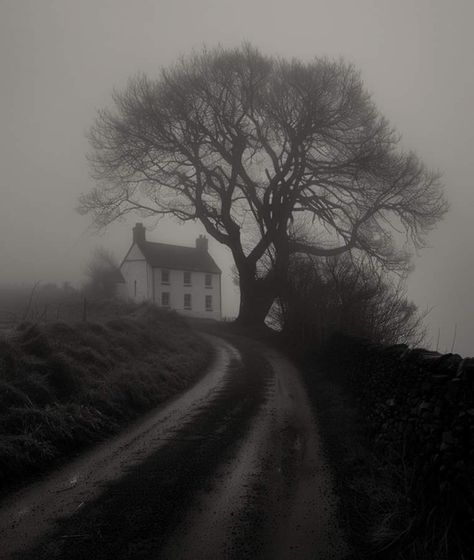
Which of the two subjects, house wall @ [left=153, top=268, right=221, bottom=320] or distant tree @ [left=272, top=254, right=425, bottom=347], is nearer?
distant tree @ [left=272, top=254, right=425, bottom=347]

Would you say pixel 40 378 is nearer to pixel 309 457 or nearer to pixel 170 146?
pixel 309 457

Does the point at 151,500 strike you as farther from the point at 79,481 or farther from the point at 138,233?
the point at 138,233

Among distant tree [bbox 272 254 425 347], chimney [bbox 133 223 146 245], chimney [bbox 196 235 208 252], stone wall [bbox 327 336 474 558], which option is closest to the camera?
stone wall [bbox 327 336 474 558]

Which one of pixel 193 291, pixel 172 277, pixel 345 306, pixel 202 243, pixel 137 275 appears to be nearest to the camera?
pixel 345 306

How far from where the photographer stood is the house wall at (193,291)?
4897cm

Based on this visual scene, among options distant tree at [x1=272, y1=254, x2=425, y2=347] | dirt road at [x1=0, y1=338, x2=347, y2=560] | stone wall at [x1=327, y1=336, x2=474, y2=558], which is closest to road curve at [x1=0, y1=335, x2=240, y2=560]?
dirt road at [x1=0, y1=338, x2=347, y2=560]

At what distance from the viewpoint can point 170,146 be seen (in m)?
29.4

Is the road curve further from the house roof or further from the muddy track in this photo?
the house roof

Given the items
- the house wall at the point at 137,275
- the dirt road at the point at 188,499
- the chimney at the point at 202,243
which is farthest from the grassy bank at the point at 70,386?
the chimney at the point at 202,243

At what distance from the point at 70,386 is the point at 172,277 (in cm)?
4048

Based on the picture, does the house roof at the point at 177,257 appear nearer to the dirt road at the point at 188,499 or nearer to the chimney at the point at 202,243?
the chimney at the point at 202,243

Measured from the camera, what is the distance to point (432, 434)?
583 centimetres

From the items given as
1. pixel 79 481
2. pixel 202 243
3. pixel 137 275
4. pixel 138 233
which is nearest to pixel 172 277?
pixel 137 275

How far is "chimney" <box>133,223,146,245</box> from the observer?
51.7 metres
